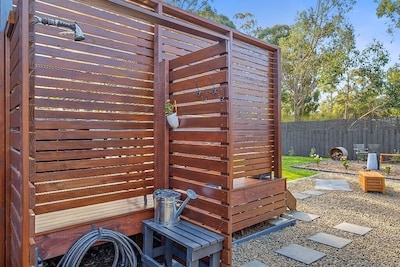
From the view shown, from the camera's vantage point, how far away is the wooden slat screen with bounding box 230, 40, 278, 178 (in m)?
3.89

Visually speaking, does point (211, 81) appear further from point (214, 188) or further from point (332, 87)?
point (332, 87)

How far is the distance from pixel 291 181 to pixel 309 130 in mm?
6006

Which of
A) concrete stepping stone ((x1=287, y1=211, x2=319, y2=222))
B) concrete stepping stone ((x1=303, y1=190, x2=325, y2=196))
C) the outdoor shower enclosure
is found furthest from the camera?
concrete stepping stone ((x1=303, y1=190, x2=325, y2=196))

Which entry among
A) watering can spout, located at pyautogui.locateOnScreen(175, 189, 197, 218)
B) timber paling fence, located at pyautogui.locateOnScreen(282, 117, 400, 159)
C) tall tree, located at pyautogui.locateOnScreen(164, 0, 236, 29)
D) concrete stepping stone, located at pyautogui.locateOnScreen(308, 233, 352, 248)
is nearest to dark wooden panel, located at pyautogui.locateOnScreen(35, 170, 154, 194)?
watering can spout, located at pyautogui.locateOnScreen(175, 189, 197, 218)

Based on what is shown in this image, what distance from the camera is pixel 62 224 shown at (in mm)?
2369

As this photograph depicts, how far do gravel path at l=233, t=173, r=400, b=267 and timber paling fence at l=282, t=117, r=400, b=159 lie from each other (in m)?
5.37

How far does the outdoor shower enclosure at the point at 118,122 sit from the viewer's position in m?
2.24

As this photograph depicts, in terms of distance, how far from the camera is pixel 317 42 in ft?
50.6

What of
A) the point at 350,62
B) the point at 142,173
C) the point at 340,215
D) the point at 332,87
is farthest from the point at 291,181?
the point at 332,87

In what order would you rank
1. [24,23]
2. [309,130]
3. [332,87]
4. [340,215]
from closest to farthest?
1. [24,23]
2. [340,215]
3. [309,130]
4. [332,87]

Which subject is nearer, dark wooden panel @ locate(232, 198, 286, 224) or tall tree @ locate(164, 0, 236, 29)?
dark wooden panel @ locate(232, 198, 286, 224)

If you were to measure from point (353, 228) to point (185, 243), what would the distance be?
283 cm

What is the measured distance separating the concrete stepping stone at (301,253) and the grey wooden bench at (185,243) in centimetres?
111

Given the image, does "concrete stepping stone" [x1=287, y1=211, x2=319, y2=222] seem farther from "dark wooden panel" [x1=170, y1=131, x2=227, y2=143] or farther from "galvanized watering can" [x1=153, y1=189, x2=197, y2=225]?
"dark wooden panel" [x1=170, y1=131, x2=227, y2=143]
